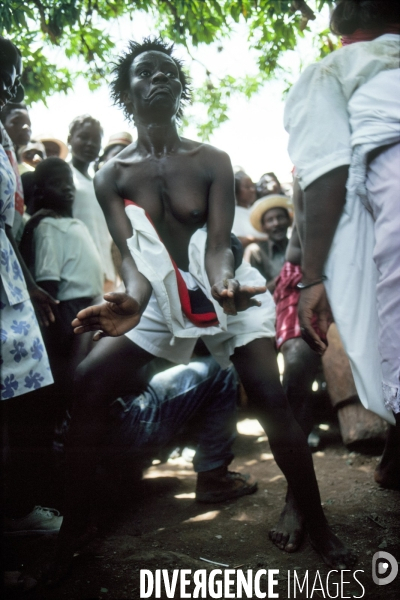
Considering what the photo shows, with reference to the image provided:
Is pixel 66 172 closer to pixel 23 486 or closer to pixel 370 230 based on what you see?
pixel 23 486

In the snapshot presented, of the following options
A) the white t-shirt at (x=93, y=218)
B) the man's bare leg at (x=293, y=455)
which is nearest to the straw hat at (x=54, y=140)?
the white t-shirt at (x=93, y=218)

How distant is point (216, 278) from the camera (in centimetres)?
209

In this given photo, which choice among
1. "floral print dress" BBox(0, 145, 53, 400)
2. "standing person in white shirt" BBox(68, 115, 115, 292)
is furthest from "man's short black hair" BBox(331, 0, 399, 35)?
"standing person in white shirt" BBox(68, 115, 115, 292)

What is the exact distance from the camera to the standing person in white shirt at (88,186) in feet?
13.4

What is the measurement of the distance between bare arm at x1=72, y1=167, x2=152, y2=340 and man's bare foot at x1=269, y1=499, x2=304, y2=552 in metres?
1.09

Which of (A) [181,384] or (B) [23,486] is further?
(A) [181,384]

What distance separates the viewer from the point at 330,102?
69.2 inches

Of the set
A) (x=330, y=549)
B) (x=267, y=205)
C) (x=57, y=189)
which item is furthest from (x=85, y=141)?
(x=330, y=549)

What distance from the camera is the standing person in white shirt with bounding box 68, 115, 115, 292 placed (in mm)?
4078

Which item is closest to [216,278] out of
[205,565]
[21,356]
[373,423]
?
[21,356]

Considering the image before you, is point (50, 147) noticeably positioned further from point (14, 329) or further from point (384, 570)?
point (384, 570)

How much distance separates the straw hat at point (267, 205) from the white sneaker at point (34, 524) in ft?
11.2

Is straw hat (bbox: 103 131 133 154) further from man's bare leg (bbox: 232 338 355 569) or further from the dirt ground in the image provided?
man's bare leg (bbox: 232 338 355 569)

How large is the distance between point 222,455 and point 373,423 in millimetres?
1058
